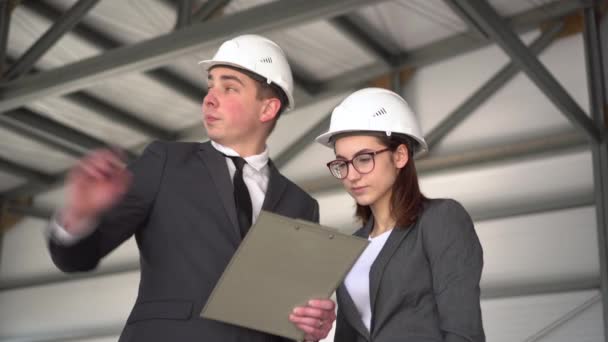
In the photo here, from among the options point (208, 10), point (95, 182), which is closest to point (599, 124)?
point (208, 10)

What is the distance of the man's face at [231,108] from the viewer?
3.64 meters

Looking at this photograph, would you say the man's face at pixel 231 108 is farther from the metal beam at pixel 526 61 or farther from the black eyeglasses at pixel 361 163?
the metal beam at pixel 526 61

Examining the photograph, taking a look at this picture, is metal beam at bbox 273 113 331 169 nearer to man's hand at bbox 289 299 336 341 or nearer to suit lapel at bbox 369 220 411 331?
suit lapel at bbox 369 220 411 331

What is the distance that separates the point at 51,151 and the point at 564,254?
29.0 feet

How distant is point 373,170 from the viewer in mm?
3363

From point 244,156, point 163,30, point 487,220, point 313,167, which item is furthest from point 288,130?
point 244,156

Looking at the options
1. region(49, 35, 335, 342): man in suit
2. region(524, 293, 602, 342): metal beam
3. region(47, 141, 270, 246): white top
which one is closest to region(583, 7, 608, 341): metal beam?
region(524, 293, 602, 342): metal beam

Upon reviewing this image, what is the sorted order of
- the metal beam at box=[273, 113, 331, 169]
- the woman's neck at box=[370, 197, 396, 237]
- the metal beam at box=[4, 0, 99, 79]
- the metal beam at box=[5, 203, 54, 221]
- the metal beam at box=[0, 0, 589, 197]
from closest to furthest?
the woman's neck at box=[370, 197, 396, 237] < the metal beam at box=[4, 0, 99, 79] < the metal beam at box=[0, 0, 589, 197] < the metal beam at box=[273, 113, 331, 169] < the metal beam at box=[5, 203, 54, 221]

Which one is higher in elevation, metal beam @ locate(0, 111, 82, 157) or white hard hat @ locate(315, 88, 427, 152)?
metal beam @ locate(0, 111, 82, 157)

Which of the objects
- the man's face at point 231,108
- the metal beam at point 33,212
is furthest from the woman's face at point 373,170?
the metal beam at point 33,212

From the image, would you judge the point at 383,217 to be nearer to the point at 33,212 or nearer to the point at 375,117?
the point at 375,117

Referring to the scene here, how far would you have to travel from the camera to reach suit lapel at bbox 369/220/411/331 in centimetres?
319

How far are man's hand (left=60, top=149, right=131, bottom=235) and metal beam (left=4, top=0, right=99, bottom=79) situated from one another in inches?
270

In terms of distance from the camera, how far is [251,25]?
7797 mm
